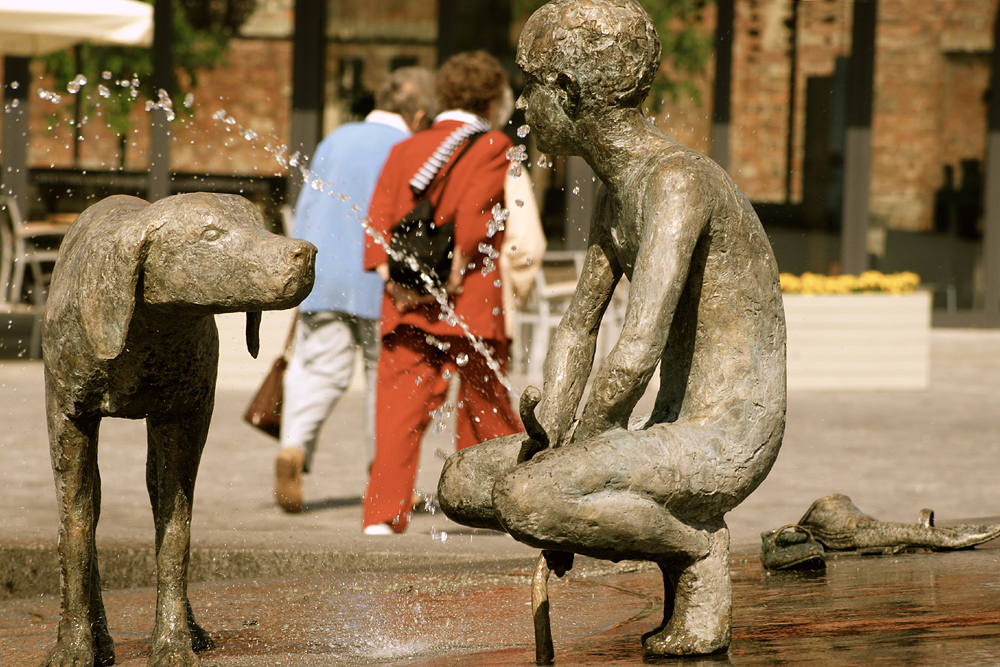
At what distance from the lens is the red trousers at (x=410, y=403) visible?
16.9 ft

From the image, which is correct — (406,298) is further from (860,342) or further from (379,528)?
(860,342)

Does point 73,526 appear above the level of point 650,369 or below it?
below

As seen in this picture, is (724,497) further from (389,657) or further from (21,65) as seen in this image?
(21,65)

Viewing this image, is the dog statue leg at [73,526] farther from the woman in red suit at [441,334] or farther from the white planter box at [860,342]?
the white planter box at [860,342]

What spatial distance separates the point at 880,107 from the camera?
13422 millimetres

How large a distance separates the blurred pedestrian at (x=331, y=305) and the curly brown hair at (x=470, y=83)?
0.60 meters

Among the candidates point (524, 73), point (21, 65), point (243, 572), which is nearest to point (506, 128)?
point (21, 65)

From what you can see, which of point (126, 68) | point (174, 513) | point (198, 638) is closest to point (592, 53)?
point (174, 513)

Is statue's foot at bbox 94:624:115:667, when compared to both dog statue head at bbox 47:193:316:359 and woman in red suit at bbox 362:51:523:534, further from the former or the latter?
woman in red suit at bbox 362:51:523:534

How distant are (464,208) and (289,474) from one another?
1.57 meters

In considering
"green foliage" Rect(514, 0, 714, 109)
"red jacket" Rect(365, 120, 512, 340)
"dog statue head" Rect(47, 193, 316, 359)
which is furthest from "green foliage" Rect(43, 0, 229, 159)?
"dog statue head" Rect(47, 193, 316, 359)

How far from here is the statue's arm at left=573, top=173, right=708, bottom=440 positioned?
94.7 inches

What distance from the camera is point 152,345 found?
2.56 meters

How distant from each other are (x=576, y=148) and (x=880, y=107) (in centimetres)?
1168
